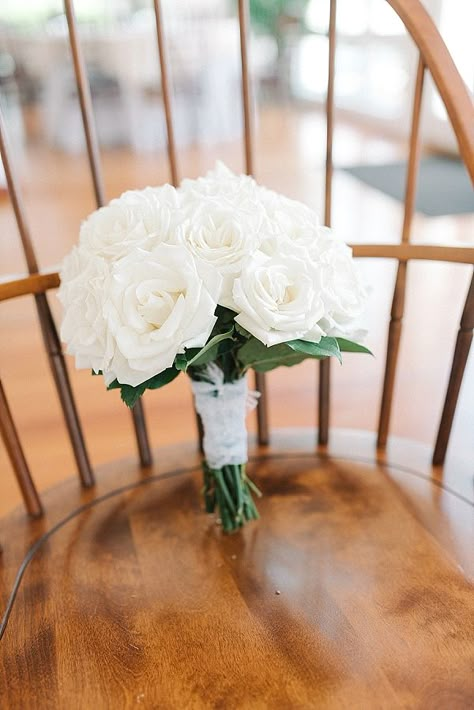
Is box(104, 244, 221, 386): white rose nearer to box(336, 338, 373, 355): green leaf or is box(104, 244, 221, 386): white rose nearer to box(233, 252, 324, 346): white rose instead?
box(233, 252, 324, 346): white rose

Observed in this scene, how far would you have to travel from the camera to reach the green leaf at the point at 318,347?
53 centimetres

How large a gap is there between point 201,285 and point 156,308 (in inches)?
1.7

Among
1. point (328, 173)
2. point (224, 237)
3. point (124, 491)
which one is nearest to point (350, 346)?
point (224, 237)

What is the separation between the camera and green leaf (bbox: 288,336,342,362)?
533 millimetres

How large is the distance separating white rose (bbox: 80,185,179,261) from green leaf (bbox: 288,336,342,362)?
0.14 meters

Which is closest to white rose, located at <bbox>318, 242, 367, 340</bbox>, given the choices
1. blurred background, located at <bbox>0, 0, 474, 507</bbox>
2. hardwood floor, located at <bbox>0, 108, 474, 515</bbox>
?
hardwood floor, located at <bbox>0, 108, 474, 515</bbox>

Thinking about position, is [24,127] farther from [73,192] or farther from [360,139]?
[360,139]

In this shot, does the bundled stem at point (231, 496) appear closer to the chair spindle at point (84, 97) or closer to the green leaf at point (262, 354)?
the green leaf at point (262, 354)

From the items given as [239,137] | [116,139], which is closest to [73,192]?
[116,139]

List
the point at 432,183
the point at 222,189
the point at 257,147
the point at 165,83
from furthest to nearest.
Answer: the point at 257,147 < the point at 432,183 < the point at 165,83 < the point at 222,189

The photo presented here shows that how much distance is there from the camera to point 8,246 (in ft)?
9.36

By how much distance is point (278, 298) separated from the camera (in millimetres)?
523

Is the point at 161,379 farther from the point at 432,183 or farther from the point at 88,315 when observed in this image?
the point at 432,183

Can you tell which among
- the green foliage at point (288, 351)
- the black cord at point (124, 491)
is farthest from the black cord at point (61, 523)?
the green foliage at point (288, 351)
